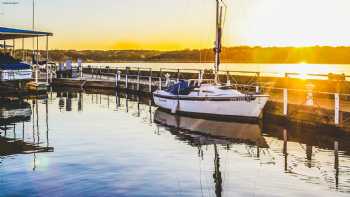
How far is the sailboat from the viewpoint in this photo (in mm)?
27328

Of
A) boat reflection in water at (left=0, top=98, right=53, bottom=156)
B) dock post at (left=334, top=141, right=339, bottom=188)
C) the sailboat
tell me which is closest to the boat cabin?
boat reflection in water at (left=0, top=98, right=53, bottom=156)

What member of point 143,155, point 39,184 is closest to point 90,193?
point 39,184

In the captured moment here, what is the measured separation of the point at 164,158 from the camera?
17594 millimetres

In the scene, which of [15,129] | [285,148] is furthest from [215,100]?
[15,129]

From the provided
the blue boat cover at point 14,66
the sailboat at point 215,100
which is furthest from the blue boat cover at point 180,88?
the blue boat cover at point 14,66

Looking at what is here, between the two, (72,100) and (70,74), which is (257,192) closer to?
(72,100)

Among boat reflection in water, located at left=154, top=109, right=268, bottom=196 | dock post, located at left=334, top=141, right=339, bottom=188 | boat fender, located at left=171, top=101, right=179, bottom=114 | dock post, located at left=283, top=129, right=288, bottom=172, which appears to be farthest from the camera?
boat fender, located at left=171, top=101, right=179, bottom=114

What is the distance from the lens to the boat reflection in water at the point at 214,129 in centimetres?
2161

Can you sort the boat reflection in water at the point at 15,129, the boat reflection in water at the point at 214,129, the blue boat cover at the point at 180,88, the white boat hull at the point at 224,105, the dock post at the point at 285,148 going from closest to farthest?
the dock post at the point at 285,148, the boat reflection in water at the point at 15,129, the boat reflection in water at the point at 214,129, the white boat hull at the point at 224,105, the blue boat cover at the point at 180,88

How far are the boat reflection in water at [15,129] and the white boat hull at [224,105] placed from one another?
8113 mm

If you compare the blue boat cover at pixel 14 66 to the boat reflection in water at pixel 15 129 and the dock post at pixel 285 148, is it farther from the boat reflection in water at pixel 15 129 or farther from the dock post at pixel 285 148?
the dock post at pixel 285 148

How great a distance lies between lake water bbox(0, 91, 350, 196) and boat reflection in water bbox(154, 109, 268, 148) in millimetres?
40

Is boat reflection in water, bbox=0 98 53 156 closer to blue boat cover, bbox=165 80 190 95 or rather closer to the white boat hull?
blue boat cover, bbox=165 80 190 95

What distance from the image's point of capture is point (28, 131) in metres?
23.5
